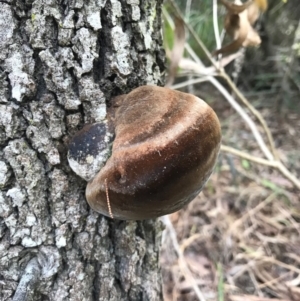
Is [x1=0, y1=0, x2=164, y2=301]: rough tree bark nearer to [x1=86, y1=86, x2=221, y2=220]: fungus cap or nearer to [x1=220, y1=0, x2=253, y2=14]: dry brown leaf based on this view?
[x1=86, y1=86, x2=221, y2=220]: fungus cap

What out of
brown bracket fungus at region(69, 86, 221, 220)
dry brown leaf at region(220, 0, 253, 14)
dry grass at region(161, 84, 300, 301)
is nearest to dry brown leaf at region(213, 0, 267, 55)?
dry brown leaf at region(220, 0, 253, 14)

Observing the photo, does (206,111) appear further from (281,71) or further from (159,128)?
(281,71)

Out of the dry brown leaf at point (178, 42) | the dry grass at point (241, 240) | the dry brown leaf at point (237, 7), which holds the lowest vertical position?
the dry grass at point (241, 240)

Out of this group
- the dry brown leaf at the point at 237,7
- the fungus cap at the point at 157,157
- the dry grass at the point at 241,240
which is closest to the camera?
the fungus cap at the point at 157,157

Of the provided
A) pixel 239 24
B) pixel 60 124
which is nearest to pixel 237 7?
pixel 239 24

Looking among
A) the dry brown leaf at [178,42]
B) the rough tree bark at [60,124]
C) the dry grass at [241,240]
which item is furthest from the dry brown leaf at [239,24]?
the dry grass at [241,240]

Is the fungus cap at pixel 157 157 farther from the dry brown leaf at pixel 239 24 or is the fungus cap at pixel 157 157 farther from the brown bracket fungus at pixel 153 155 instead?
the dry brown leaf at pixel 239 24

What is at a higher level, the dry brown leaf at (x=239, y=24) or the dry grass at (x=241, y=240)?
the dry brown leaf at (x=239, y=24)
